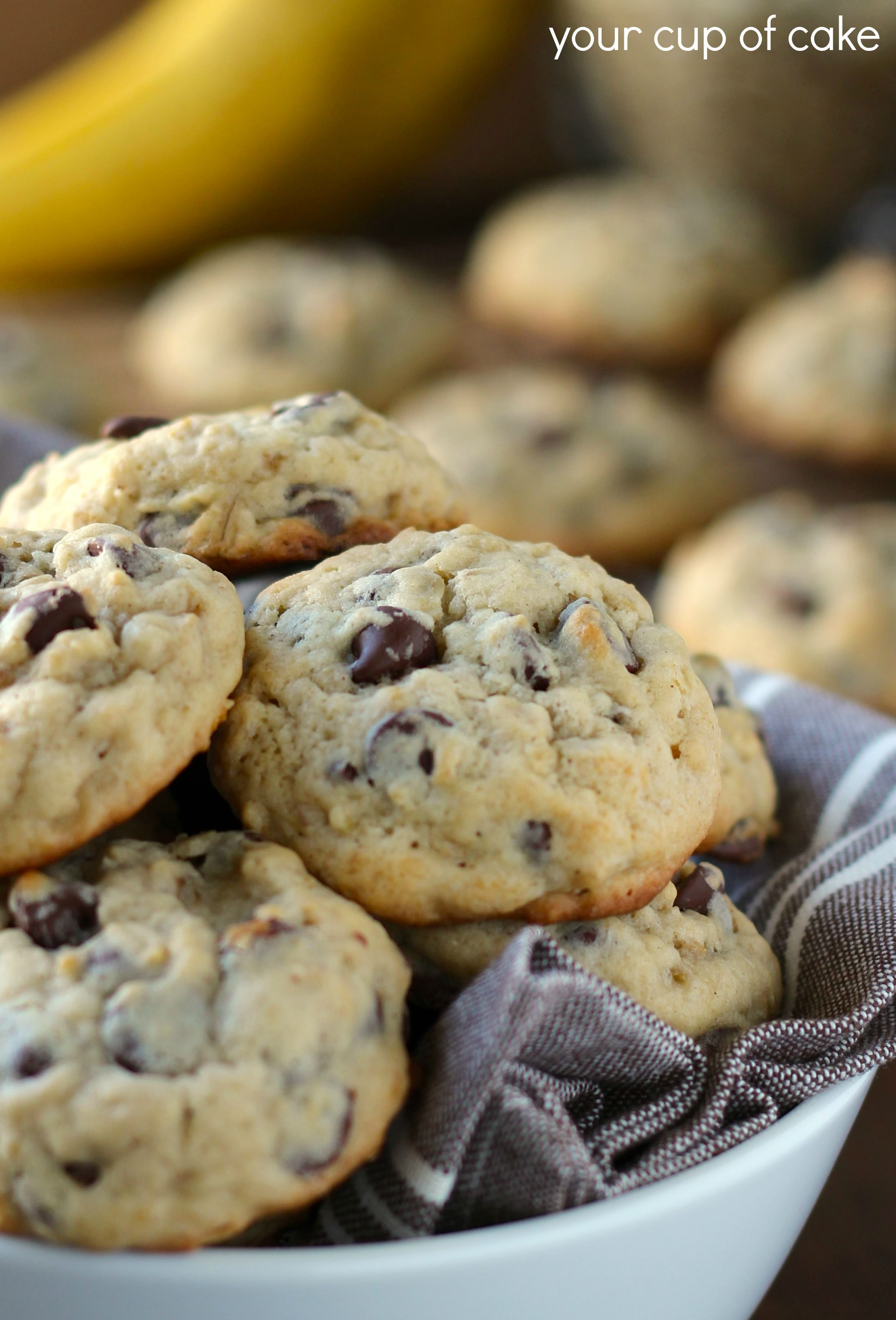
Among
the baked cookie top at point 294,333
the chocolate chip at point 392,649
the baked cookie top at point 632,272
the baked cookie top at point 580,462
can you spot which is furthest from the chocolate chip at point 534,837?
the baked cookie top at point 632,272

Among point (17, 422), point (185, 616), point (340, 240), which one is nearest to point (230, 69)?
point (340, 240)

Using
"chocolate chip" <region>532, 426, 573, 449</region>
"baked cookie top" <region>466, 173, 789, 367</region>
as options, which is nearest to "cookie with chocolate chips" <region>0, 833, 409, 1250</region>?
"chocolate chip" <region>532, 426, 573, 449</region>

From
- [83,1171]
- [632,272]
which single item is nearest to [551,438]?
[632,272]

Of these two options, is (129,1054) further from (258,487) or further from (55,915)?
(258,487)

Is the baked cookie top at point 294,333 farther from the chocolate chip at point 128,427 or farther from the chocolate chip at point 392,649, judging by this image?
the chocolate chip at point 392,649

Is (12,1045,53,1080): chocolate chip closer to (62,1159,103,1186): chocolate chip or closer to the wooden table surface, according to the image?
(62,1159,103,1186): chocolate chip
